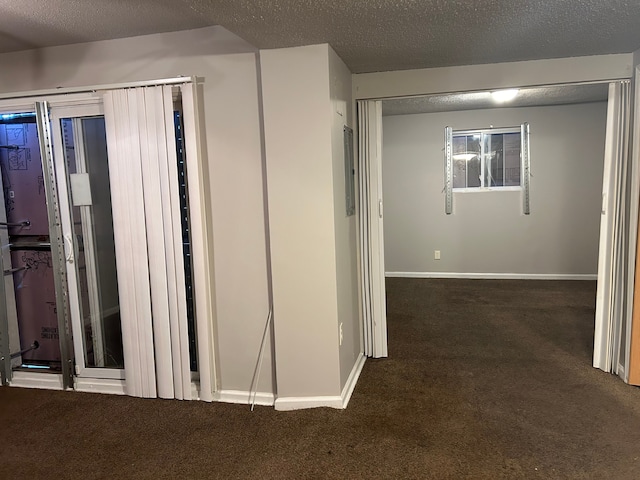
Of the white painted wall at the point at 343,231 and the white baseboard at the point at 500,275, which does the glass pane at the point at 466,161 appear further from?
the white painted wall at the point at 343,231

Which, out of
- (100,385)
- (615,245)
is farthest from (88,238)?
(615,245)

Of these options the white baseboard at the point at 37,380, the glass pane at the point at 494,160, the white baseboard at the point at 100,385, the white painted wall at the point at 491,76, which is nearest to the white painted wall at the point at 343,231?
the white painted wall at the point at 491,76

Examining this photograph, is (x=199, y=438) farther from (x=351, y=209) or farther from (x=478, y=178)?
(x=478, y=178)

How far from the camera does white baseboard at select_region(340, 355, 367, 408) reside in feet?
9.16

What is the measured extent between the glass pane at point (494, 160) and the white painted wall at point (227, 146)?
4.27 meters

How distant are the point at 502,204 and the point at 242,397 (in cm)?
452

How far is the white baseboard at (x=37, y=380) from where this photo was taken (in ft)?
10.5

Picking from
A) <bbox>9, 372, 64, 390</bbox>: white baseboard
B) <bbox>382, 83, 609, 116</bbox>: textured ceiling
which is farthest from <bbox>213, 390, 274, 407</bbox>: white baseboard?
<bbox>382, 83, 609, 116</bbox>: textured ceiling

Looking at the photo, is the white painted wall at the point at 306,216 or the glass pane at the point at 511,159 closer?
the white painted wall at the point at 306,216

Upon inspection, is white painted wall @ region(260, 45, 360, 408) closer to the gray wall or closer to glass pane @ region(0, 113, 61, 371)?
glass pane @ region(0, 113, 61, 371)

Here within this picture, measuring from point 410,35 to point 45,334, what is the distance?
3356 millimetres

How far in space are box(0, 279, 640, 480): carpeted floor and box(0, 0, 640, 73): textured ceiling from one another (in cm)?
213

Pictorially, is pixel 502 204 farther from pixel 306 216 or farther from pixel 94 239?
pixel 94 239

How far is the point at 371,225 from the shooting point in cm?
347
